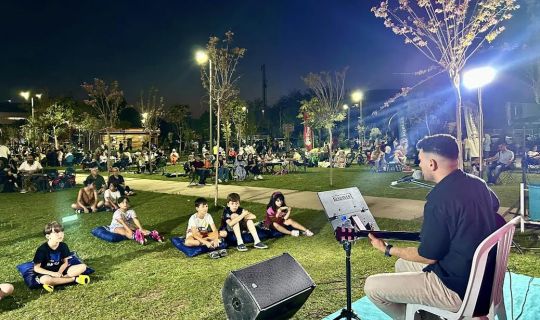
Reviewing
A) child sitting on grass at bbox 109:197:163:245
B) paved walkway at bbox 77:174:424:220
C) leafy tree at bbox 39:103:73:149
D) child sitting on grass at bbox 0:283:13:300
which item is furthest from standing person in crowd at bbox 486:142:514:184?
leafy tree at bbox 39:103:73:149

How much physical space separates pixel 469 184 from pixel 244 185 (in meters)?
13.7

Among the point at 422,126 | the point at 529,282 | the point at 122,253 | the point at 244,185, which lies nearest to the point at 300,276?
the point at 529,282

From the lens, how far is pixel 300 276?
3.80 m

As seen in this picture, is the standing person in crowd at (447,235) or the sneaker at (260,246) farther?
the sneaker at (260,246)

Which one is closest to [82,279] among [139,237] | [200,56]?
[139,237]

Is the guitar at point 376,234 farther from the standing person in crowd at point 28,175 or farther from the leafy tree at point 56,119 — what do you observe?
the leafy tree at point 56,119

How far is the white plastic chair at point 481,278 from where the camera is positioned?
2.61m

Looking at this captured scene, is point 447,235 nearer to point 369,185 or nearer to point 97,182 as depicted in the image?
point 97,182

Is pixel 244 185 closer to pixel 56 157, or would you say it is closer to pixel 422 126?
pixel 422 126

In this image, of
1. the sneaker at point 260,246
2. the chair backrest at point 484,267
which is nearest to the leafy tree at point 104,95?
the sneaker at point 260,246

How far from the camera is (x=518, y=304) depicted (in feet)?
14.4

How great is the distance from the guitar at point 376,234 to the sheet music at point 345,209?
0.42 meters

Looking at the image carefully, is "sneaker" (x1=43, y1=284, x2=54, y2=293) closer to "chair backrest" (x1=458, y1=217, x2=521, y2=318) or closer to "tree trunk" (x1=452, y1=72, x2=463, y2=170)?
"chair backrest" (x1=458, y1=217, x2=521, y2=318)

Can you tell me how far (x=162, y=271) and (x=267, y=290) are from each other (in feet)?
9.90
